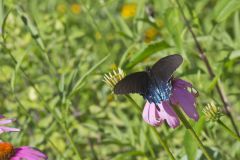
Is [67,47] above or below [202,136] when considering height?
above

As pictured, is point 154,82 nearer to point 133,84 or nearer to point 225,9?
point 133,84

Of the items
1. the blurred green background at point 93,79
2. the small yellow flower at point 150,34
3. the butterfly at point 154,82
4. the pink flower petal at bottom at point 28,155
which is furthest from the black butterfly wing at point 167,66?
the small yellow flower at point 150,34

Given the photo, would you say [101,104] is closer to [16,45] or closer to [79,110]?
[79,110]

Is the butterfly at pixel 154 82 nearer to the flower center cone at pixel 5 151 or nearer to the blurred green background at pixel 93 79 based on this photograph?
the flower center cone at pixel 5 151

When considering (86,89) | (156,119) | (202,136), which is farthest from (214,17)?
(86,89)

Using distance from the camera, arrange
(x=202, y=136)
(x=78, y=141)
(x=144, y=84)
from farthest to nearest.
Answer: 1. (x=78, y=141)
2. (x=202, y=136)
3. (x=144, y=84)

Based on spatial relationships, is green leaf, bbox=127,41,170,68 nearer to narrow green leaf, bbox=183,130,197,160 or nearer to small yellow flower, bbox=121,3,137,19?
narrow green leaf, bbox=183,130,197,160

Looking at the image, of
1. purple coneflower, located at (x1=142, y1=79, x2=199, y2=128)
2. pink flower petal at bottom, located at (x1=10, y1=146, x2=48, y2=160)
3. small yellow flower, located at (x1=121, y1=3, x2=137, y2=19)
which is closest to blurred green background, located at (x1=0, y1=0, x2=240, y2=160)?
pink flower petal at bottom, located at (x1=10, y1=146, x2=48, y2=160)
